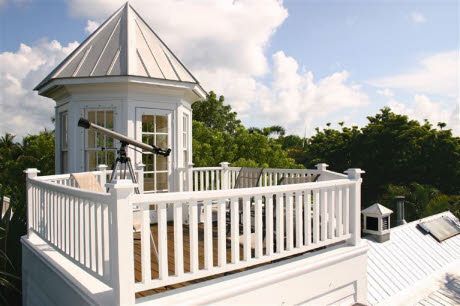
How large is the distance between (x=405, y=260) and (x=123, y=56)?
269 inches

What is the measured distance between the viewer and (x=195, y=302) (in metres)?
2.84

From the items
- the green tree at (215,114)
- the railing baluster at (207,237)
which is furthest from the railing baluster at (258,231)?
the green tree at (215,114)

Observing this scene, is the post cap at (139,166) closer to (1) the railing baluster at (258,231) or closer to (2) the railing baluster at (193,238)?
(1) the railing baluster at (258,231)

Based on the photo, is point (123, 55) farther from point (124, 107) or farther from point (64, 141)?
point (64, 141)

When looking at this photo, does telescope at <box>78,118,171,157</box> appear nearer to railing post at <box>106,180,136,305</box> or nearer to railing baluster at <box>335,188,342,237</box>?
railing post at <box>106,180,136,305</box>

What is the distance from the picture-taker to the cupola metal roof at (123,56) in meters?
6.57

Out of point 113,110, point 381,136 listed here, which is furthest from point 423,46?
point 381,136

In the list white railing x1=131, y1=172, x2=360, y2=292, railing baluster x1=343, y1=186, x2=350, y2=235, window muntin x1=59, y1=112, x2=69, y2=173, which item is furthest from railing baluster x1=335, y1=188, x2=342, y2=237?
window muntin x1=59, y1=112, x2=69, y2=173

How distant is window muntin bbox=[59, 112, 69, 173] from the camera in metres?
7.17

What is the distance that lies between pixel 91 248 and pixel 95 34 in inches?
242

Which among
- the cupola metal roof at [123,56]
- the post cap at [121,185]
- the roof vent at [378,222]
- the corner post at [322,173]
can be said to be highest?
the cupola metal roof at [123,56]

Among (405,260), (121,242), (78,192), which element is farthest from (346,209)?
(405,260)

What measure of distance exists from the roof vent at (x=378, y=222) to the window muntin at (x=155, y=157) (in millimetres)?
4210

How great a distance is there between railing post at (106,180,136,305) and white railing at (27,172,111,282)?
0.15 meters
